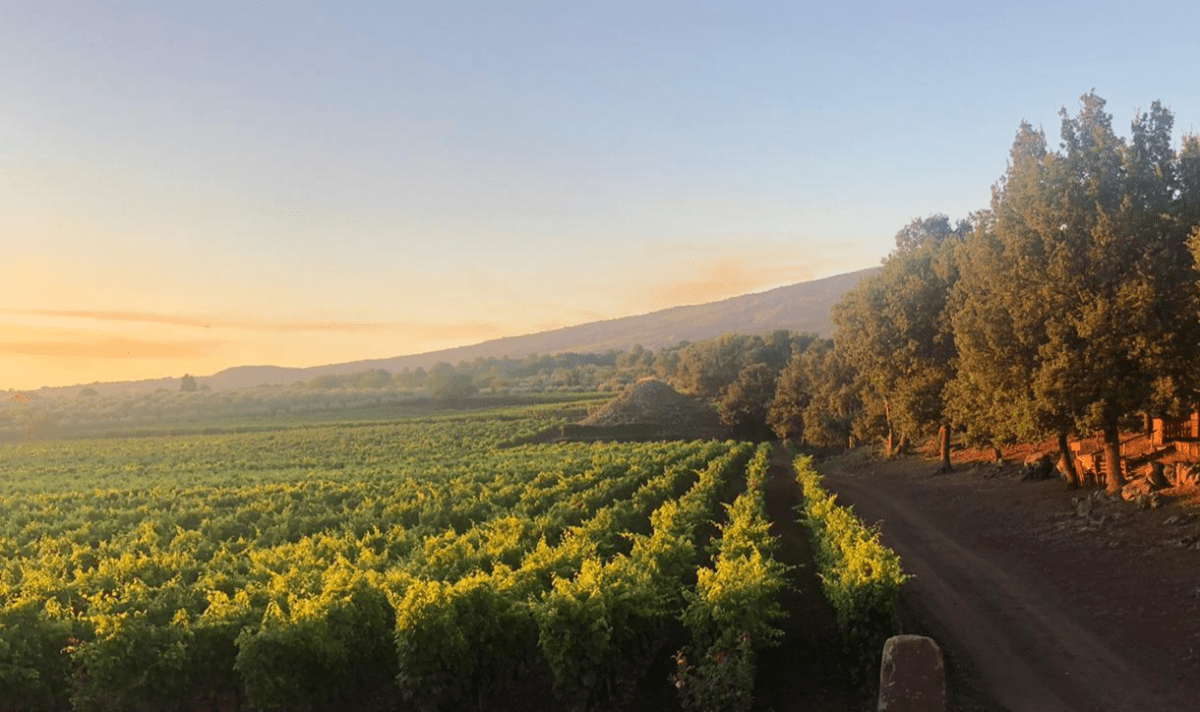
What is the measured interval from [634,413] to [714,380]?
32.9 metres

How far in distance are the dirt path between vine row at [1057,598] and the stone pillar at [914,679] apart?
3.45m

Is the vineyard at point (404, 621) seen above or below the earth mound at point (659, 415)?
above

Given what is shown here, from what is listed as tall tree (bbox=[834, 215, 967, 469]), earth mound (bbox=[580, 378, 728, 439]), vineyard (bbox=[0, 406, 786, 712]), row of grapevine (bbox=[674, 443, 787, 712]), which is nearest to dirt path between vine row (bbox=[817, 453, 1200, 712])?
row of grapevine (bbox=[674, 443, 787, 712])

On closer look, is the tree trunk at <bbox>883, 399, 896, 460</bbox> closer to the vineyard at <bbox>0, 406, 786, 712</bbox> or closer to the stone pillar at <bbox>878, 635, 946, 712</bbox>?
the vineyard at <bbox>0, 406, 786, 712</bbox>

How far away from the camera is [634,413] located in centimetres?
10181

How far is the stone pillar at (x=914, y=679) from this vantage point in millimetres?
11414

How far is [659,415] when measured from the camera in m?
104

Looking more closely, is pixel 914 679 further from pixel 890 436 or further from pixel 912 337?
pixel 890 436

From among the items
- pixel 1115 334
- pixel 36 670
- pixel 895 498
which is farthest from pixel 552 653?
pixel 895 498

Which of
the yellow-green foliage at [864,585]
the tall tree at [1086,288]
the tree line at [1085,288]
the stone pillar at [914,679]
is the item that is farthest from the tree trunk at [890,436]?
the stone pillar at [914,679]

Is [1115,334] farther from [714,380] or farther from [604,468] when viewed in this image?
[714,380]

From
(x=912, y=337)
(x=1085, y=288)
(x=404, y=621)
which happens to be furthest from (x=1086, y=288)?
(x=404, y=621)

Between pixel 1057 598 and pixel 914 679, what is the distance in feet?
38.8

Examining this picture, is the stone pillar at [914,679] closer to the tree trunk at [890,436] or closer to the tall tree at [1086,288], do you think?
the tall tree at [1086,288]
